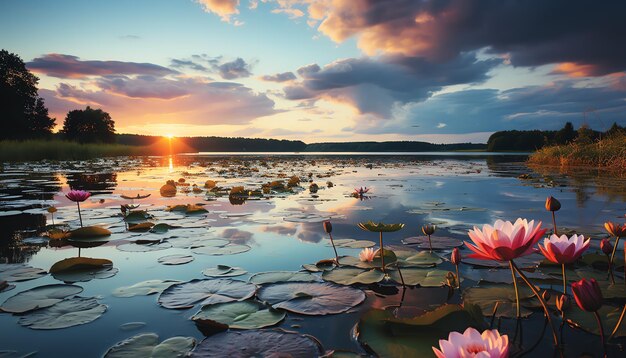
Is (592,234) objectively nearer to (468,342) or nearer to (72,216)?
(468,342)

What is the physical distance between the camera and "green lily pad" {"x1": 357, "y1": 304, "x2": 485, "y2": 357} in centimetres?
149

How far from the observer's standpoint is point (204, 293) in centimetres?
215

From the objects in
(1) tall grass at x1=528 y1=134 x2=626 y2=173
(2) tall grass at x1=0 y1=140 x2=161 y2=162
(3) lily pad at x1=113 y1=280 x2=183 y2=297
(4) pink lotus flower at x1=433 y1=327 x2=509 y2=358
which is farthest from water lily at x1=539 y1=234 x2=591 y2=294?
(2) tall grass at x1=0 y1=140 x2=161 y2=162

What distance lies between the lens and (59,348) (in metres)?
1.55

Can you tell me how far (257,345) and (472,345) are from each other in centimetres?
91

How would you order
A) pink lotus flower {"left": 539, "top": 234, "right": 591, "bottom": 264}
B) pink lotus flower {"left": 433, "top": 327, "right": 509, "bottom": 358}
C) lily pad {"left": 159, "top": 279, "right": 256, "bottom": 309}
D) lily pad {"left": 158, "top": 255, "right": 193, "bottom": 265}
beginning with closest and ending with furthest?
pink lotus flower {"left": 433, "top": 327, "right": 509, "bottom": 358} < pink lotus flower {"left": 539, "top": 234, "right": 591, "bottom": 264} < lily pad {"left": 159, "top": 279, "right": 256, "bottom": 309} < lily pad {"left": 158, "top": 255, "right": 193, "bottom": 265}

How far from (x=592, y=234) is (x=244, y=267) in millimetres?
3581

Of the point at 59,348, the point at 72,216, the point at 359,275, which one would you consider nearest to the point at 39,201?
the point at 72,216

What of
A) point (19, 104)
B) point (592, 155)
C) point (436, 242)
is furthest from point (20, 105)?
point (592, 155)

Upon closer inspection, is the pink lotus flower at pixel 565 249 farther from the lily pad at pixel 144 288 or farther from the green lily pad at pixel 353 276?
the lily pad at pixel 144 288

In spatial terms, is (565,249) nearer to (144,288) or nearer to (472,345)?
Answer: (472,345)

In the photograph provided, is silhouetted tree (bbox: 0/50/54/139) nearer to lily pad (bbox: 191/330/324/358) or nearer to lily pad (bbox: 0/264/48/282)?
lily pad (bbox: 0/264/48/282)

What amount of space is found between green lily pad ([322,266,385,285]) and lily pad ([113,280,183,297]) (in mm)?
1069

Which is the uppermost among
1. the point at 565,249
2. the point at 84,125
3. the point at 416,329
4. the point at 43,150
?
the point at 84,125
